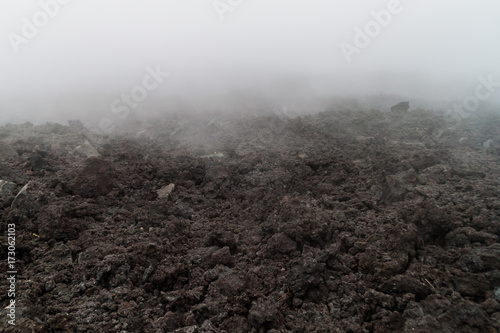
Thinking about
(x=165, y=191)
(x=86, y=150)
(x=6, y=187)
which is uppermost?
(x=86, y=150)

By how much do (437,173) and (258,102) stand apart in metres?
9.39

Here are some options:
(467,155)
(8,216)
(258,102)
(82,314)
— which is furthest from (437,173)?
(258,102)

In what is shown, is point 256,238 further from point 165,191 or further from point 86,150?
point 86,150

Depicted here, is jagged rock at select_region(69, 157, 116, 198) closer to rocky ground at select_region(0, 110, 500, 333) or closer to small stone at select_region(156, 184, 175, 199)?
rocky ground at select_region(0, 110, 500, 333)

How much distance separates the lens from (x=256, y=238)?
4250 millimetres

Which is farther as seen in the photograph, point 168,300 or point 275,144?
point 275,144

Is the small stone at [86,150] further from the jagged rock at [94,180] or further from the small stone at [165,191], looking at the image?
the small stone at [165,191]

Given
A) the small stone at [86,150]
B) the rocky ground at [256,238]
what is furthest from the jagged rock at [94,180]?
the small stone at [86,150]

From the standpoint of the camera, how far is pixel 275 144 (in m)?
7.80

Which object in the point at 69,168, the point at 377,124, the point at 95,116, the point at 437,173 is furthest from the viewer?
the point at 95,116

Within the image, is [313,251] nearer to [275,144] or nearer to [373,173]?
[373,173]

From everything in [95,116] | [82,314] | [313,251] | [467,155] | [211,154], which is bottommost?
[467,155]

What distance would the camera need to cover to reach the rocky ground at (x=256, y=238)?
2.94 meters

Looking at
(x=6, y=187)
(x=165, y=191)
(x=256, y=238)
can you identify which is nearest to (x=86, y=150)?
(x=6, y=187)
